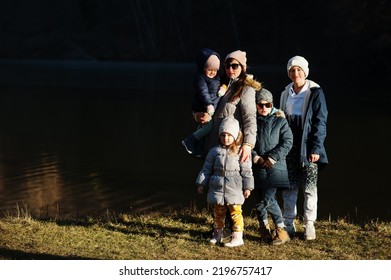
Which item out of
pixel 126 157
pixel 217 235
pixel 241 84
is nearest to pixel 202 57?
pixel 241 84

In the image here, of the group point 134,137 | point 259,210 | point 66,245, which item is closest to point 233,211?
point 259,210

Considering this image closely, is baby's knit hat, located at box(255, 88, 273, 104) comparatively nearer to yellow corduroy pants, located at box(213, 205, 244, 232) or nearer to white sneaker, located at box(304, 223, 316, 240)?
yellow corduroy pants, located at box(213, 205, 244, 232)

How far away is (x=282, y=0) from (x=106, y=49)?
1451 centimetres

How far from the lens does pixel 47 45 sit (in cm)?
6131

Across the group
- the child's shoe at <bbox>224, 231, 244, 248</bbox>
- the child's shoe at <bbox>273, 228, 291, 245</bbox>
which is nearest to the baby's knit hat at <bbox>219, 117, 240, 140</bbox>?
the child's shoe at <bbox>224, 231, 244, 248</bbox>

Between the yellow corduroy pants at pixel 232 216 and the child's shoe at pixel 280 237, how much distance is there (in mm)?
317

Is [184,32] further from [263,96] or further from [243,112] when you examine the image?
[243,112]

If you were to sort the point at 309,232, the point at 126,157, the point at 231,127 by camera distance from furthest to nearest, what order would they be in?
the point at 126,157 → the point at 309,232 → the point at 231,127

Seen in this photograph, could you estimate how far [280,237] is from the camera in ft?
20.0

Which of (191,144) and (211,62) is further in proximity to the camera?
(191,144)

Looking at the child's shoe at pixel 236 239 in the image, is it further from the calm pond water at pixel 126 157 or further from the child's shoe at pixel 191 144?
the calm pond water at pixel 126 157

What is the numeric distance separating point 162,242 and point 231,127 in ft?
3.69

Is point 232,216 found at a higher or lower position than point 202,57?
lower

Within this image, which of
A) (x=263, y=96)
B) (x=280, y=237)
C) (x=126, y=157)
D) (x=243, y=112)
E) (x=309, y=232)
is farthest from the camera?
(x=126, y=157)
